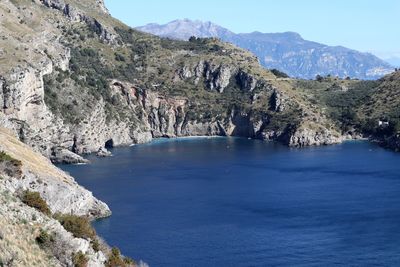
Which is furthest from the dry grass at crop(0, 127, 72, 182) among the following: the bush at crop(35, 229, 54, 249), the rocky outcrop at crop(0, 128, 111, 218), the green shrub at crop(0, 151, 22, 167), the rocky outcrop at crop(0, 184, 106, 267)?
the bush at crop(35, 229, 54, 249)

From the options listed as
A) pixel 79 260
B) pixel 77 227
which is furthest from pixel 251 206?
pixel 79 260

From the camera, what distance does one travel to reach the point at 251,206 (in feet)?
370

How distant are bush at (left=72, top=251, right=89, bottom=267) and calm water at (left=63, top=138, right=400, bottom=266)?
26.5 metres

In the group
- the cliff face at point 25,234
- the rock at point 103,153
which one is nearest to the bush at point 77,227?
the cliff face at point 25,234

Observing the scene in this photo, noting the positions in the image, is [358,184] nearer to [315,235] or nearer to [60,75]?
[315,235]

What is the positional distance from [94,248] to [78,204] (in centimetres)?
4084

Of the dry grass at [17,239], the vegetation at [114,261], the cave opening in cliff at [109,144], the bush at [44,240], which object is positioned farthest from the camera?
the cave opening in cliff at [109,144]

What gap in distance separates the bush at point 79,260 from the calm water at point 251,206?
26519mm

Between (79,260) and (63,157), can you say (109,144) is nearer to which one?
(63,157)

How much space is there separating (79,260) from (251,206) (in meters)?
61.9

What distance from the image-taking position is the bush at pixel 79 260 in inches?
2085

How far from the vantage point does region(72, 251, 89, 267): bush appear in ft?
174

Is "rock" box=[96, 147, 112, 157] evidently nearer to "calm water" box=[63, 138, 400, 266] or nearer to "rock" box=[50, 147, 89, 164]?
"calm water" box=[63, 138, 400, 266]

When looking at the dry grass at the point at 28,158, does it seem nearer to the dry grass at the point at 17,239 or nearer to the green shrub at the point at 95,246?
the green shrub at the point at 95,246
